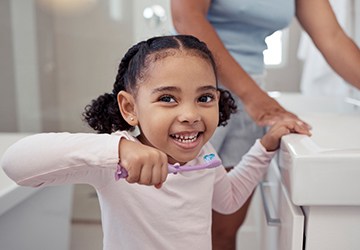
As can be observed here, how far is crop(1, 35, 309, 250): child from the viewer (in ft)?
1.42

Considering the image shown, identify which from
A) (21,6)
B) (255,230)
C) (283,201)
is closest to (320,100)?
(255,230)

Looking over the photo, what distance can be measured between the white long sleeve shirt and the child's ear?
0.03 metres

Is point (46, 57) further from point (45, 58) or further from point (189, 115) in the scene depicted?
point (189, 115)

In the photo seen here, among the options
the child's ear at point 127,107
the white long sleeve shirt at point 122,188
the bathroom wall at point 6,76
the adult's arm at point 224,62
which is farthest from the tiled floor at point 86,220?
the bathroom wall at point 6,76

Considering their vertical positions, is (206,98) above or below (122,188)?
above

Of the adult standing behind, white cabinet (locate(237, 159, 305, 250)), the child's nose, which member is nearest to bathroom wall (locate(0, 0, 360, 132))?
the adult standing behind

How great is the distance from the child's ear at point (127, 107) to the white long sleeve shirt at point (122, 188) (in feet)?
0.08

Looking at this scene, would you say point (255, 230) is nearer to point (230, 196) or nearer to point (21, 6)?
point (230, 196)

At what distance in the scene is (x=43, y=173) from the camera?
1.44ft

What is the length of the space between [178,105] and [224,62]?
0.19 metres

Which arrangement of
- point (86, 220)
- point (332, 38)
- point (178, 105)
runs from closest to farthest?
point (178, 105), point (332, 38), point (86, 220)

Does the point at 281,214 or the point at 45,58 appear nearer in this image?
the point at 281,214

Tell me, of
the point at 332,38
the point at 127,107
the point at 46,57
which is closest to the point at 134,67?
the point at 127,107

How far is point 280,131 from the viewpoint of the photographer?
0.66m
